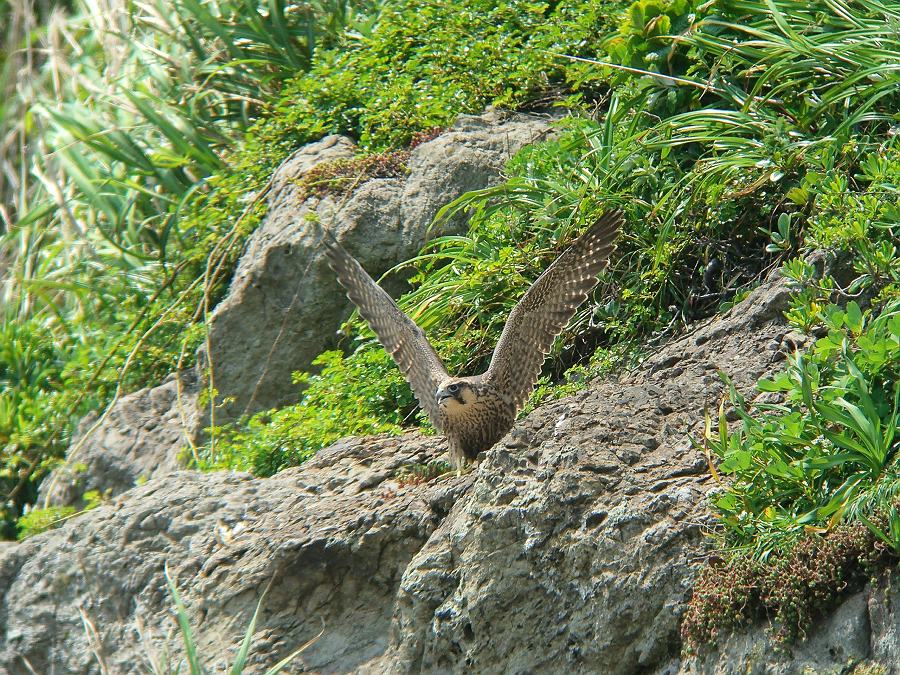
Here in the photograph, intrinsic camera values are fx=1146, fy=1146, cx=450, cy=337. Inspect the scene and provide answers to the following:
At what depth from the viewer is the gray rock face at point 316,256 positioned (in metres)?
6.66

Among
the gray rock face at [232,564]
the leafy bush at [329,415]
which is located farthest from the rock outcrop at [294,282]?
the gray rock face at [232,564]

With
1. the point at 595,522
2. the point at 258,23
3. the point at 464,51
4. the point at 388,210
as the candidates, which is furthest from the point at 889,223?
the point at 258,23

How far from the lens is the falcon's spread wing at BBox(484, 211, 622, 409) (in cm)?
502

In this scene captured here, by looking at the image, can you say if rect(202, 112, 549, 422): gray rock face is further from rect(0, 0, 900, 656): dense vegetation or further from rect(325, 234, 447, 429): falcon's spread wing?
rect(325, 234, 447, 429): falcon's spread wing

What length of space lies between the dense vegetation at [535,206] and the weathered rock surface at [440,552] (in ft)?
0.66

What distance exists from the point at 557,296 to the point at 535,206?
1057 millimetres

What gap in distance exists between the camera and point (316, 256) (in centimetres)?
659

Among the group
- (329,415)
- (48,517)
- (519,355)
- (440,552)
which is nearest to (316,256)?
(329,415)

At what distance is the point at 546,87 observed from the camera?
718 centimetres

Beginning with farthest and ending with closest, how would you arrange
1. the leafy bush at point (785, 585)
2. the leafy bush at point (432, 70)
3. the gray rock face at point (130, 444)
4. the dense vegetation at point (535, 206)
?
1. the leafy bush at point (432, 70)
2. the gray rock face at point (130, 444)
3. the dense vegetation at point (535, 206)
4. the leafy bush at point (785, 585)

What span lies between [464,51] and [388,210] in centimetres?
148

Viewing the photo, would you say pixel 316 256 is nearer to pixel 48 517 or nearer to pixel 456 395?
pixel 456 395

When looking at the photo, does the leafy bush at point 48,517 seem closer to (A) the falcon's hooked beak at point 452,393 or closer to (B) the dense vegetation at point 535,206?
(B) the dense vegetation at point 535,206

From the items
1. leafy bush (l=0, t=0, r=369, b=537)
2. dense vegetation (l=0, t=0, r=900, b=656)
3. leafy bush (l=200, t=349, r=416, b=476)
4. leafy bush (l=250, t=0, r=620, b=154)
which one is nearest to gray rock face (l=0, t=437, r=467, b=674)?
leafy bush (l=200, t=349, r=416, b=476)
